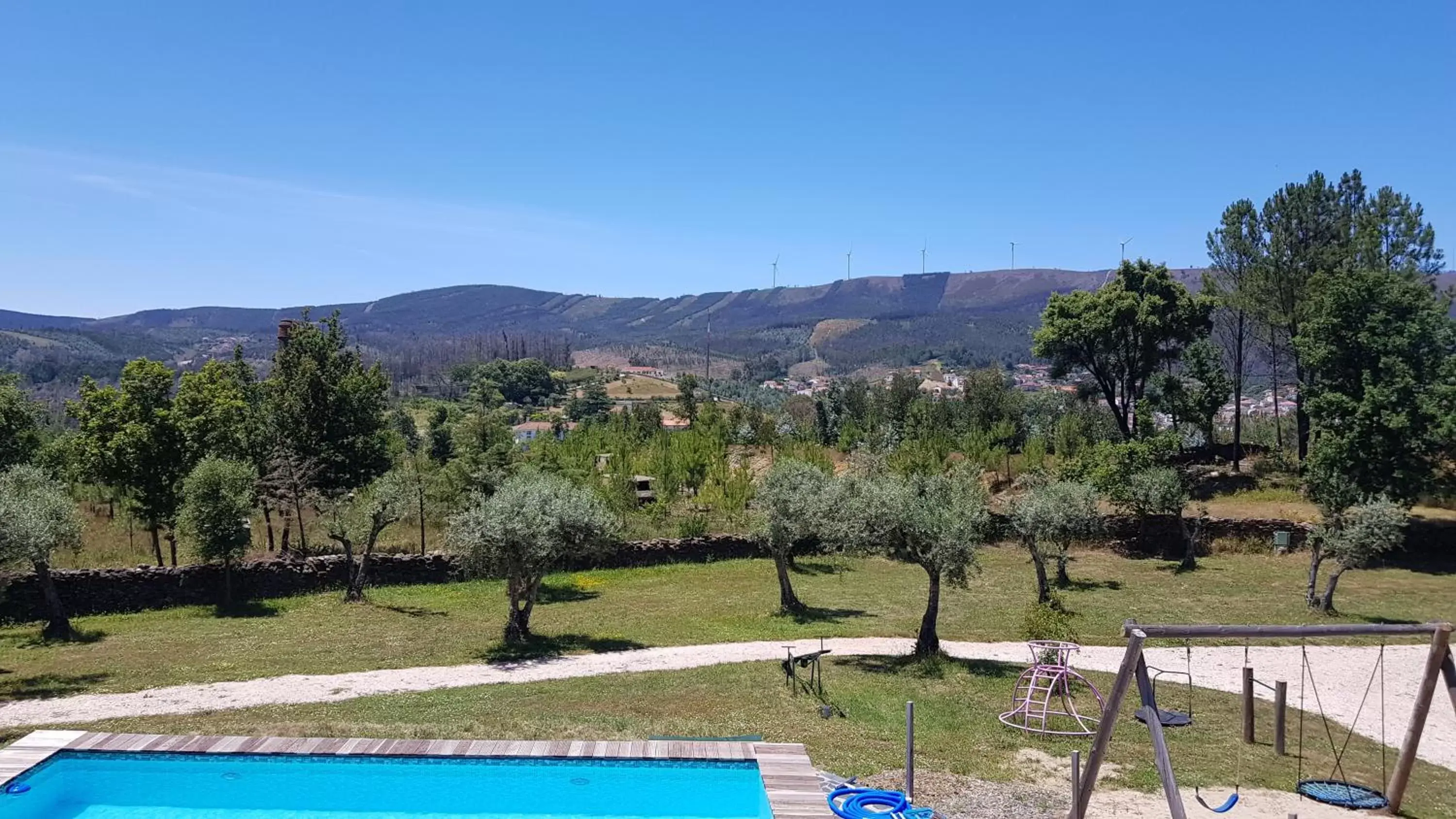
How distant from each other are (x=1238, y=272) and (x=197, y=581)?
53319 mm

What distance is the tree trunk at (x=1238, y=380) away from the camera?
50.4m

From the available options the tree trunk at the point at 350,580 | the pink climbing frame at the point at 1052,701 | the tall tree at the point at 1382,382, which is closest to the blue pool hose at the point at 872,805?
the pink climbing frame at the point at 1052,701

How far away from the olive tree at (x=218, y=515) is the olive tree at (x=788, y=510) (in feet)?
57.2

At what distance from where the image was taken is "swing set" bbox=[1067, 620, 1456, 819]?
10.8 meters

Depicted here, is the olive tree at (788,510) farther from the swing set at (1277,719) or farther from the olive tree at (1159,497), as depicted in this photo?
the olive tree at (1159,497)

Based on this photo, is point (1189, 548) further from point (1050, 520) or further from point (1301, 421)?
point (1301, 421)

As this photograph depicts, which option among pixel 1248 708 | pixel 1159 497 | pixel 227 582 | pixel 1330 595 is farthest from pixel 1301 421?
pixel 227 582

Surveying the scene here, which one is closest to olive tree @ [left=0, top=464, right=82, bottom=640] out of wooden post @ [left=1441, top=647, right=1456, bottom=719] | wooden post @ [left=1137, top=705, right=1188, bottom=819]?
wooden post @ [left=1137, top=705, right=1188, bottom=819]

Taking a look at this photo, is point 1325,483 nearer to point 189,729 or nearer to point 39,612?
point 189,729

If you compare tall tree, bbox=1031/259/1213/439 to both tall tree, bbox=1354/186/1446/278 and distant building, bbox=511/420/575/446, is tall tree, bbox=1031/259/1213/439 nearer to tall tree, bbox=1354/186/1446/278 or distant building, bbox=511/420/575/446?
tall tree, bbox=1354/186/1446/278

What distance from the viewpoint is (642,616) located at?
28.5 metres

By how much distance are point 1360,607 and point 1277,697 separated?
16.6m

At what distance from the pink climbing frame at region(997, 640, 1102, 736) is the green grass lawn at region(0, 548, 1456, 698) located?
5758 millimetres

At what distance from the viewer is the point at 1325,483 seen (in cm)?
3478
